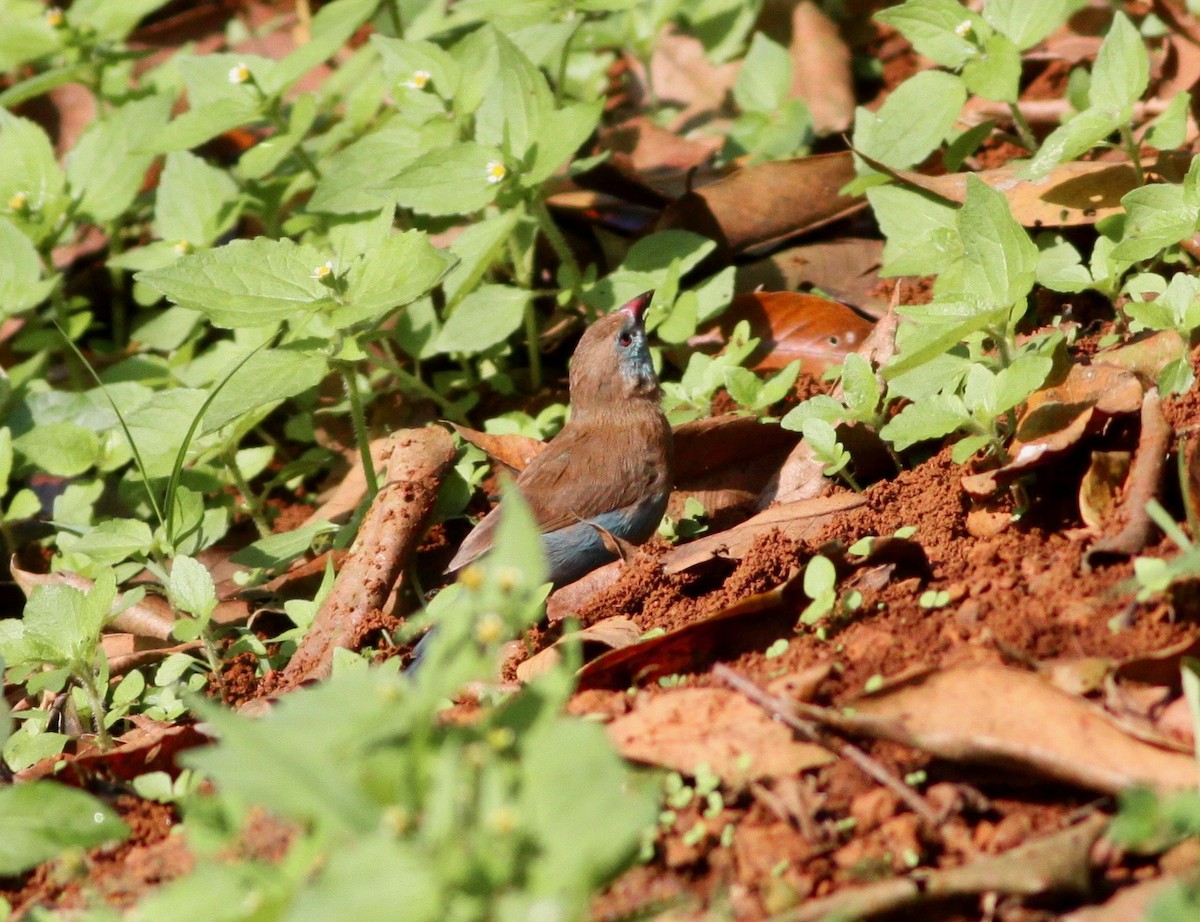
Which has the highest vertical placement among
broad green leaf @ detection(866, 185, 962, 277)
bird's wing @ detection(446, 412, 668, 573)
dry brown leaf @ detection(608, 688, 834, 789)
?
broad green leaf @ detection(866, 185, 962, 277)

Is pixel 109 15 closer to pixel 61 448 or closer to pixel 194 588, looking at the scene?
pixel 61 448

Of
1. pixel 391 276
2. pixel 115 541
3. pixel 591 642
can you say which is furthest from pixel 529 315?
pixel 591 642

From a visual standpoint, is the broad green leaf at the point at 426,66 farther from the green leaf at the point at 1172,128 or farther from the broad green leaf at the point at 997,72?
the green leaf at the point at 1172,128

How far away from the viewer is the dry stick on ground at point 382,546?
4184 mm

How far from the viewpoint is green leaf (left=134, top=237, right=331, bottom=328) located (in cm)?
434

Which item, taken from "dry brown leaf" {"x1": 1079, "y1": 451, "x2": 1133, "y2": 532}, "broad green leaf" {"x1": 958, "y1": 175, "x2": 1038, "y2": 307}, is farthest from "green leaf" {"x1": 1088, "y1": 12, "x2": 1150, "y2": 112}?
"dry brown leaf" {"x1": 1079, "y1": 451, "x2": 1133, "y2": 532}

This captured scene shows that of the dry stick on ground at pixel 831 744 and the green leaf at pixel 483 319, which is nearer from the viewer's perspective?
the dry stick on ground at pixel 831 744

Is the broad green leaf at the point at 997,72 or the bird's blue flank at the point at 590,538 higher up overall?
the broad green leaf at the point at 997,72

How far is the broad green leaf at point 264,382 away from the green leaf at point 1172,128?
109 inches

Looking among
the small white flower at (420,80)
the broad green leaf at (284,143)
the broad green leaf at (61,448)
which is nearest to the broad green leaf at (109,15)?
the broad green leaf at (284,143)

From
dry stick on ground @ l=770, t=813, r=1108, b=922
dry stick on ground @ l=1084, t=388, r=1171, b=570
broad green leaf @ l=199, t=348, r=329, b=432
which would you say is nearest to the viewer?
dry stick on ground @ l=770, t=813, r=1108, b=922

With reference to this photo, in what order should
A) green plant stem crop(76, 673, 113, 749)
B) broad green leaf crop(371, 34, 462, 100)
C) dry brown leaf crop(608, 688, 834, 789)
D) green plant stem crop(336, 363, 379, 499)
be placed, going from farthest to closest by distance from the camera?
broad green leaf crop(371, 34, 462, 100), green plant stem crop(336, 363, 379, 499), green plant stem crop(76, 673, 113, 749), dry brown leaf crop(608, 688, 834, 789)

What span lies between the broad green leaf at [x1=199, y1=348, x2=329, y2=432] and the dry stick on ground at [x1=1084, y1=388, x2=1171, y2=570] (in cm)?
242

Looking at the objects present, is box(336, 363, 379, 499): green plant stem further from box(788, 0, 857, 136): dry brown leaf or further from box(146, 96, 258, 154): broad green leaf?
box(788, 0, 857, 136): dry brown leaf
